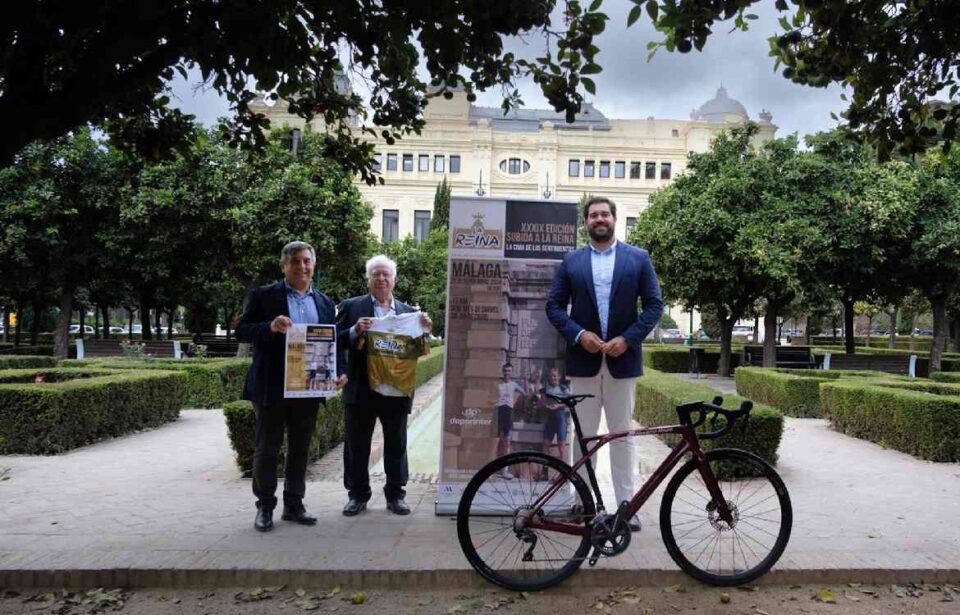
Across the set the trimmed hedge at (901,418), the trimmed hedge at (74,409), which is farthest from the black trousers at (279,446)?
the trimmed hedge at (901,418)

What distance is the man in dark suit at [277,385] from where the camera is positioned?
15.2ft

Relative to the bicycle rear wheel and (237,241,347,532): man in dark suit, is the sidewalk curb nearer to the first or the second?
the bicycle rear wheel

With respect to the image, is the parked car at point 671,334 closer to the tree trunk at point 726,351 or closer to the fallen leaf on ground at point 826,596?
the tree trunk at point 726,351

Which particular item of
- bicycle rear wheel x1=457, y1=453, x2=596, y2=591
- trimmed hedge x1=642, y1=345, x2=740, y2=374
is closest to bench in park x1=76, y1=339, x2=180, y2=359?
trimmed hedge x1=642, y1=345, x2=740, y2=374

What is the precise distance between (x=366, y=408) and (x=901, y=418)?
6.63 m

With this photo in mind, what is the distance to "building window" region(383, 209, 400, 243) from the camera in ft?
213

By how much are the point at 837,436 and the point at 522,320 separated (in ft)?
21.7

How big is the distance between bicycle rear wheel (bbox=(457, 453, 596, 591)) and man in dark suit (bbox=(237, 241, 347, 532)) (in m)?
1.45

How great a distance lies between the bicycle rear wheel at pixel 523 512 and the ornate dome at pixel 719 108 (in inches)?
2985

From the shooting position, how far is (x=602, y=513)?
3861 mm

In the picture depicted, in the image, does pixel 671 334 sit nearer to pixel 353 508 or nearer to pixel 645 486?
pixel 353 508

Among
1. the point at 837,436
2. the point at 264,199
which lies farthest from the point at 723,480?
the point at 264,199

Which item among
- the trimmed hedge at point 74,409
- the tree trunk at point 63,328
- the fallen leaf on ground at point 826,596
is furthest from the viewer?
the tree trunk at point 63,328

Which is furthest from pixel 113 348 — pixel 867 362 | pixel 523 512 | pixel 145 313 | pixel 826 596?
pixel 826 596
